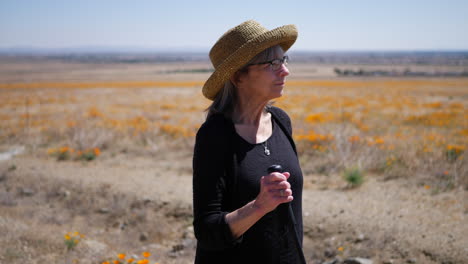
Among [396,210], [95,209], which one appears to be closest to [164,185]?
[95,209]

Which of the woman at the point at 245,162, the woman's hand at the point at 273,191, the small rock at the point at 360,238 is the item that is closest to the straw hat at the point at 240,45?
the woman at the point at 245,162

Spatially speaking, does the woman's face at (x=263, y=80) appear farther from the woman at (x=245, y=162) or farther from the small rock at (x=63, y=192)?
the small rock at (x=63, y=192)

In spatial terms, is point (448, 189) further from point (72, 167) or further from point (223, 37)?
point (72, 167)

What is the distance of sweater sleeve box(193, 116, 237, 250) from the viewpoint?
1.55 metres

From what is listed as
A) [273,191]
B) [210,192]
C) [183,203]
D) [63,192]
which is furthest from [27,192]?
[273,191]

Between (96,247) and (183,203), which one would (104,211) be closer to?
(183,203)

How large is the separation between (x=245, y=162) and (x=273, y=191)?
0.83 ft

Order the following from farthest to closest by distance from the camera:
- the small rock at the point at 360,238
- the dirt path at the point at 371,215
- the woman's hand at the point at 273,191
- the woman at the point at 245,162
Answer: the small rock at the point at 360,238
the dirt path at the point at 371,215
the woman at the point at 245,162
the woman's hand at the point at 273,191

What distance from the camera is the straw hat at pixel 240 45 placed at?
67.4 inches

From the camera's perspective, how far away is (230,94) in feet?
6.03

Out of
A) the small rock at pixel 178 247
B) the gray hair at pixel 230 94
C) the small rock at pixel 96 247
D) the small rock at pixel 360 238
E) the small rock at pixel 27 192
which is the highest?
the gray hair at pixel 230 94

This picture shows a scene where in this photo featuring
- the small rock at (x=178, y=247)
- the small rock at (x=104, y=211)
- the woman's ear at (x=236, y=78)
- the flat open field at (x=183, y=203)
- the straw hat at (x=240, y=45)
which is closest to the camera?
the straw hat at (x=240, y=45)

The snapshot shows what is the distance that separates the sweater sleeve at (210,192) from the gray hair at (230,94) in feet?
0.63

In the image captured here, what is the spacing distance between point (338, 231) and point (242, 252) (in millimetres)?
3106
